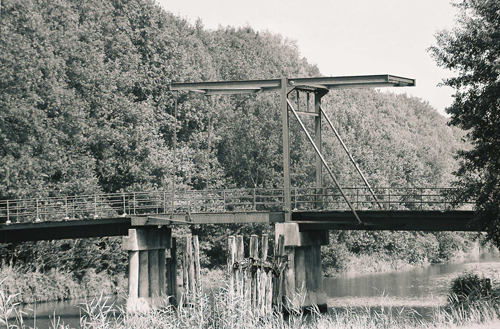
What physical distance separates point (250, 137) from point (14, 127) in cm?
1757

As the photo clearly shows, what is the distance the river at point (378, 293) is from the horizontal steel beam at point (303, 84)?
752 cm

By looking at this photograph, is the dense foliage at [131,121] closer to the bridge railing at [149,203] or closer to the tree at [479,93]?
the bridge railing at [149,203]

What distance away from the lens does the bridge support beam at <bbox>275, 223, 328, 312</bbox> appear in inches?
1153

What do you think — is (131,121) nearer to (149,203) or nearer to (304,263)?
(149,203)

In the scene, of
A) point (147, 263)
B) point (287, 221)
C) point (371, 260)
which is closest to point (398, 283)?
point (371, 260)

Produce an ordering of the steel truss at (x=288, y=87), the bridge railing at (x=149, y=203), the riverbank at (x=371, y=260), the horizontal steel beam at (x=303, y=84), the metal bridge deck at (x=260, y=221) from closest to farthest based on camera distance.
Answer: the metal bridge deck at (x=260, y=221) → the horizontal steel beam at (x=303, y=84) → the steel truss at (x=288, y=87) → the bridge railing at (x=149, y=203) → the riverbank at (x=371, y=260)

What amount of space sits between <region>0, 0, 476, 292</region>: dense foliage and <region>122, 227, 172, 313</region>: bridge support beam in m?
3.36

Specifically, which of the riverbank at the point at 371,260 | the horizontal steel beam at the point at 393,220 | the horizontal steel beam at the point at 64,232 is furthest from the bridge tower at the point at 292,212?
the riverbank at the point at 371,260

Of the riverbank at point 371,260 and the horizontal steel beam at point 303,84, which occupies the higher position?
the horizontal steel beam at point 303,84

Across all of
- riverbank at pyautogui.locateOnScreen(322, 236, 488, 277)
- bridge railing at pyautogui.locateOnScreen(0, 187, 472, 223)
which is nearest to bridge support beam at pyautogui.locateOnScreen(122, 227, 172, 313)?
bridge railing at pyautogui.locateOnScreen(0, 187, 472, 223)

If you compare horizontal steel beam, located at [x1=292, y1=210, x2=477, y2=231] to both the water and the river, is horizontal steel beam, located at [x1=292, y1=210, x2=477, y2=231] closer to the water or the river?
the river

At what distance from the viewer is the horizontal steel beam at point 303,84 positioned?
27203 millimetres

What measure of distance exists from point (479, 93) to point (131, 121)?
26848 millimetres

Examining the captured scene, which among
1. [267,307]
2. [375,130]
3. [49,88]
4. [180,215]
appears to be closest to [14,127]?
[49,88]
